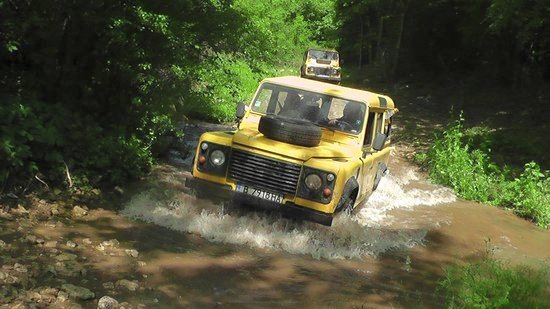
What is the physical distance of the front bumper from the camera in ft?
21.1

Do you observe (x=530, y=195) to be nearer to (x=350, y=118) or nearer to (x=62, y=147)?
(x=350, y=118)

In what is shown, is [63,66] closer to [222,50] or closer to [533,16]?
[222,50]

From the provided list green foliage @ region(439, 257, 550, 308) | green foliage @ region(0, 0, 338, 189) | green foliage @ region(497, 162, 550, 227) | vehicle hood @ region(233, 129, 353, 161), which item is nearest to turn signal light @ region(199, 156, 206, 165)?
vehicle hood @ region(233, 129, 353, 161)

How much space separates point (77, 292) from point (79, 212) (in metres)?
2.33

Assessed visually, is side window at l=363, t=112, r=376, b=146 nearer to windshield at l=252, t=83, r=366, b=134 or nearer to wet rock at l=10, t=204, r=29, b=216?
windshield at l=252, t=83, r=366, b=134

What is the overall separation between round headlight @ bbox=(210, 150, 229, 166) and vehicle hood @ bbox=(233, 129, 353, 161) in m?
0.23

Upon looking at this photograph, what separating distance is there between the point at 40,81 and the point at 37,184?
1632mm

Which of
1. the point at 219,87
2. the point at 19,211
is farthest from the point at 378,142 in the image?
the point at 219,87

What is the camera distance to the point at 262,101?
26.4 ft

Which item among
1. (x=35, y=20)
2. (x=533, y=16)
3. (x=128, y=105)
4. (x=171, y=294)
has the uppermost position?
(x=533, y=16)

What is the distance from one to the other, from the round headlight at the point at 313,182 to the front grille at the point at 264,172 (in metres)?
0.13

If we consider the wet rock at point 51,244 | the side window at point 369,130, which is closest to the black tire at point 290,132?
the side window at point 369,130

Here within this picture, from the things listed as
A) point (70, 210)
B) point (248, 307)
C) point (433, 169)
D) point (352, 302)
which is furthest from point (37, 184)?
point (433, 169)

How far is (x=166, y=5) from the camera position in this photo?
907cm
